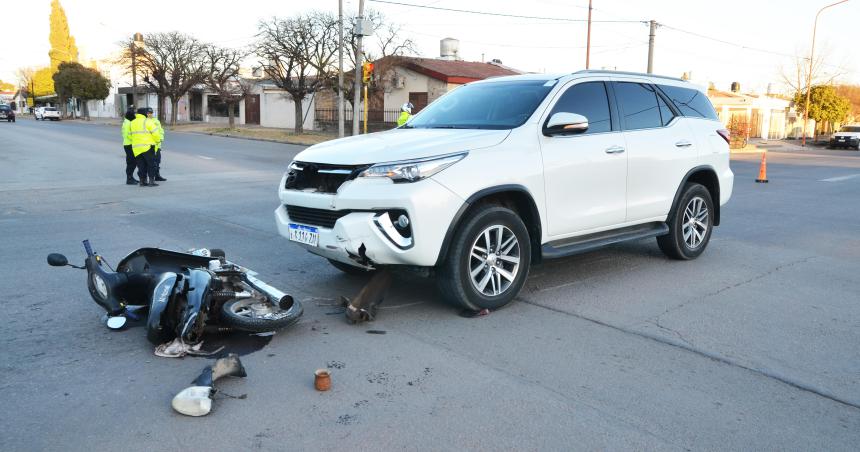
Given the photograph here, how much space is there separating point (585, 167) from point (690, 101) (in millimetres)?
2339

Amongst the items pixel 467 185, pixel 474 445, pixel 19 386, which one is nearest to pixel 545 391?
pixel 474 445

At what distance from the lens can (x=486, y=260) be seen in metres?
5.25

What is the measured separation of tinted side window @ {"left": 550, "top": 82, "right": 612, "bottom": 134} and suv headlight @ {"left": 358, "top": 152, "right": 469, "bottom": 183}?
59.4 inches

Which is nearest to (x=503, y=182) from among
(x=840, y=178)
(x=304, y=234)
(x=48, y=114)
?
(x=304, y=234)

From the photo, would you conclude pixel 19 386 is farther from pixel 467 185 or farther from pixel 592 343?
pixel 592 343

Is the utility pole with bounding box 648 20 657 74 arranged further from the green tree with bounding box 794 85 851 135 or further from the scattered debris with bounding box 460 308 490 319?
the scattered debris with bounding box 460 308 490 319

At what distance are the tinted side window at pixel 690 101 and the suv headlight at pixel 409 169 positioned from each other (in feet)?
10.8

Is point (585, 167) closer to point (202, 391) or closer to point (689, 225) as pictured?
point (689, 225)

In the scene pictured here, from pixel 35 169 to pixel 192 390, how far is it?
1650 centimetres

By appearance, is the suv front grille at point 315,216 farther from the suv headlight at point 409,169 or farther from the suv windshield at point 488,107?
the suv windshield at point 488,107

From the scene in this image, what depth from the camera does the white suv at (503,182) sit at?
4.84 m

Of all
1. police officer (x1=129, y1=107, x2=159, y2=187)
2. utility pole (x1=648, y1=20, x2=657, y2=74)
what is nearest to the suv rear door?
police officer (x1=129, y1=107, x2=159, y2=187)

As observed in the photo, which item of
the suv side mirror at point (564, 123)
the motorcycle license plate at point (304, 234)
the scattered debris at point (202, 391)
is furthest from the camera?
the suv side mirror at point (564, 123)

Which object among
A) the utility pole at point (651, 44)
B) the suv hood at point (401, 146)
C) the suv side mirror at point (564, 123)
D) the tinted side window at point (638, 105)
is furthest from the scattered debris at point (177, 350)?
the utility pole at point (651, 44)
